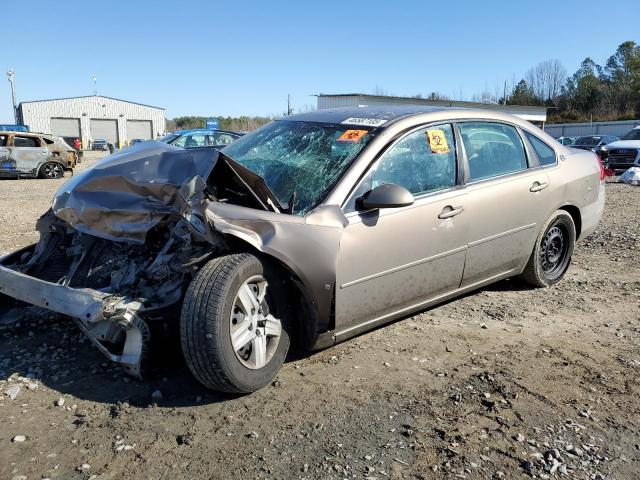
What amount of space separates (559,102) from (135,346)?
7934 centimetres

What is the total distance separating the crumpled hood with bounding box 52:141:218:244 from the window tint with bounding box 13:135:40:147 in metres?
16.8

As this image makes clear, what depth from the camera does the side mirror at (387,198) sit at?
346 cm

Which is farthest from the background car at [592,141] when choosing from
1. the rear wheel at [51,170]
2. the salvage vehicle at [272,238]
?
the salvage vehicle at [272,238]

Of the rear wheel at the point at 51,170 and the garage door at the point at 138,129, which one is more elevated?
the garage door at the point at 138,129

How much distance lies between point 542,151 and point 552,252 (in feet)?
3.19

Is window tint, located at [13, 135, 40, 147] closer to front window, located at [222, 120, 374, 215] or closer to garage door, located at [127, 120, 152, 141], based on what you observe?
front window, located at [222, 120, 374, 215]

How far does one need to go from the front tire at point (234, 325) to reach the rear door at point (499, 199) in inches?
68.0

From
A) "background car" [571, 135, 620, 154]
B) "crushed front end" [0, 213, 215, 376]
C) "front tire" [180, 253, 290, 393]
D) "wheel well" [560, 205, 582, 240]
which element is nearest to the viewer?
"front tire" [180, 253, 290, 393]

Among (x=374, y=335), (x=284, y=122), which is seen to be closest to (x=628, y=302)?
(x=374, y=335)

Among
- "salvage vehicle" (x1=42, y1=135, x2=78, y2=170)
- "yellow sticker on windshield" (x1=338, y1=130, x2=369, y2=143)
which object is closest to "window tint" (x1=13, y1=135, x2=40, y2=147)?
"salvage vehicle" (x1=42, y1=135, x2=78, y2=170)

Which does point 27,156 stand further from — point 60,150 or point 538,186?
point 538,186

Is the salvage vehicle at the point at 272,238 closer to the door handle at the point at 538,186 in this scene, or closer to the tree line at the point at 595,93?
the door handle at the point at 538,186

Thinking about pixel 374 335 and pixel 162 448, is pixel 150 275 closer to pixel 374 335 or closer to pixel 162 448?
pixel 162 448

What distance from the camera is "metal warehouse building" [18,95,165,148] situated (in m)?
64.4
